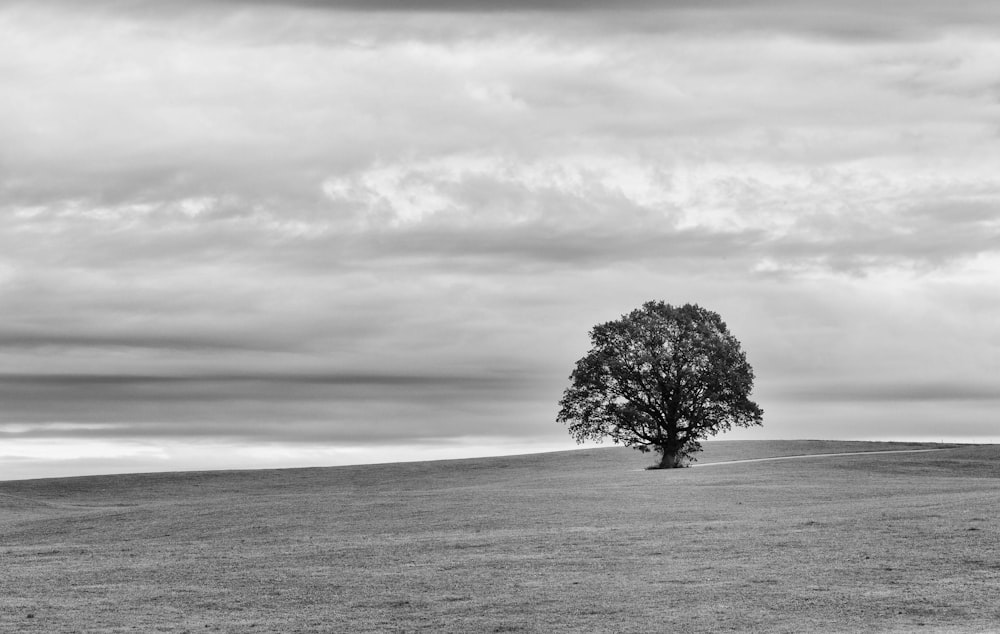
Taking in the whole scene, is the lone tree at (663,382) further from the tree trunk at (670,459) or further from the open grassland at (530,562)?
the open grassland at (530,562)

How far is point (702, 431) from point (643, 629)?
54208mm

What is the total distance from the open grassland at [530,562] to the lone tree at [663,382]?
19.4m

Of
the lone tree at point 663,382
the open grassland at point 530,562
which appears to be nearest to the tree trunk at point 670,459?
the lone tree at point 663,382

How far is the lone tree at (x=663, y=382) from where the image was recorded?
237 ft

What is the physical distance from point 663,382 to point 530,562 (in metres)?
46.1

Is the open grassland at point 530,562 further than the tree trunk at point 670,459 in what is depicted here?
No

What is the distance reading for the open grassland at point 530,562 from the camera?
69.7ft

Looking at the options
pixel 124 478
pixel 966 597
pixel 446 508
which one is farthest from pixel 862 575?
pixel 124 478

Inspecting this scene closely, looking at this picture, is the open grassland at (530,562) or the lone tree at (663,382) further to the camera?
the lone tree at (663,382)

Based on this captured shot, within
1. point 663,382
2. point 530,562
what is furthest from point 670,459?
point 530,562

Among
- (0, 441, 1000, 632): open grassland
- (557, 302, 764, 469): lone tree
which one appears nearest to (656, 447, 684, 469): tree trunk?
(557, 302, 764, 469): lone tree

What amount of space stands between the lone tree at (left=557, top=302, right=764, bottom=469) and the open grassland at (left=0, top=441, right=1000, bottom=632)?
19.4 metres

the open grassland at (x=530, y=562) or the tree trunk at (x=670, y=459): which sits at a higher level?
the tree trunk at (x=670, y=459)

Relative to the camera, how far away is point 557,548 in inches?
1187
